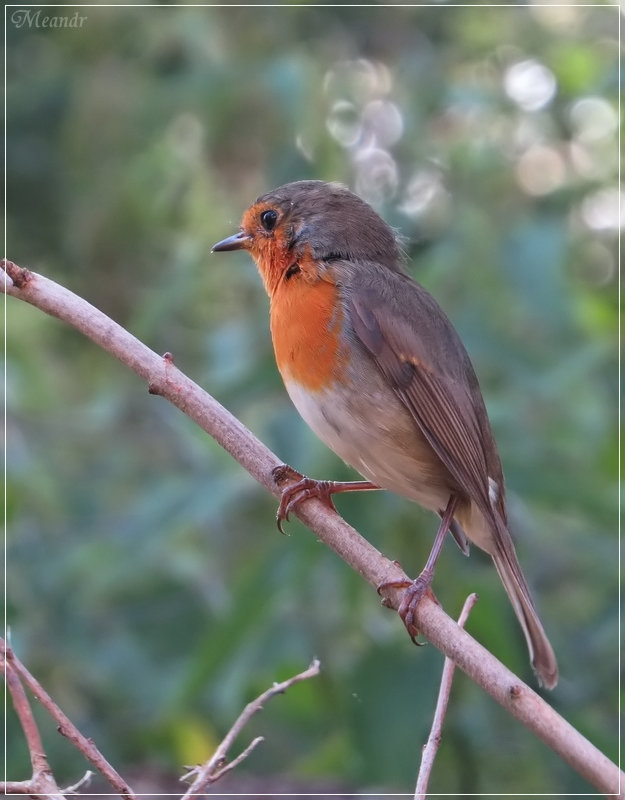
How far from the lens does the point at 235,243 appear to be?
13.0 feet

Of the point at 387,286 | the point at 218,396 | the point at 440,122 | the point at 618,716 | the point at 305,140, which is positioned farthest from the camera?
the point at 440,122

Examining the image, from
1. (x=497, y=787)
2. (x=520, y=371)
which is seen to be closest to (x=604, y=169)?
(x=520, y=371)

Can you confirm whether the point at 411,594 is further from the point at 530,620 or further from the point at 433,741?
the point at 433,741

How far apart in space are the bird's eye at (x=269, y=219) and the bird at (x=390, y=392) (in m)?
0.15

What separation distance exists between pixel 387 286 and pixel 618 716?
1.84 meters

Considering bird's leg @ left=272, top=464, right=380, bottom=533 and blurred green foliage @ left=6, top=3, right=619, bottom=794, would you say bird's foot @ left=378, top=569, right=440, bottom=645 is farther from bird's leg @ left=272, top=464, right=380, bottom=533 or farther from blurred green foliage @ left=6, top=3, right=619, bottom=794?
blurred green foliage @ left=6, top=3, right=619, bottom=794

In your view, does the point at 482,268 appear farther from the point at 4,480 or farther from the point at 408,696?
the point at 4,480

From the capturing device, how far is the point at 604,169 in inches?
207

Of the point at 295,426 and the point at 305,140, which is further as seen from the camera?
the point at 305,140

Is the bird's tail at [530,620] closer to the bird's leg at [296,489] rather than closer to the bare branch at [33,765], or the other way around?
the bird's leg at [296,489]

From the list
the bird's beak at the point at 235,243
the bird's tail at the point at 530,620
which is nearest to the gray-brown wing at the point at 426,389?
the bird's tail at the point at 530,620

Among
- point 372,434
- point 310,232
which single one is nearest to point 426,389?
point 372,434

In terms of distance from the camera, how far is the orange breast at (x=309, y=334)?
329 centimetres

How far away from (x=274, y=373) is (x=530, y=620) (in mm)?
1207
